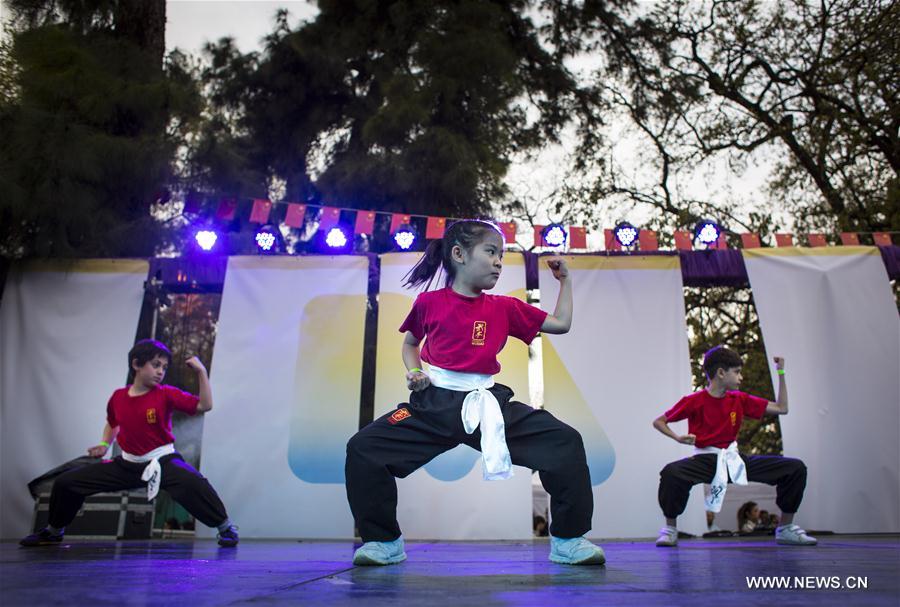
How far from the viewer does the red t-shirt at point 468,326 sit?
282 cm

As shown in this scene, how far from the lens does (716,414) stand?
14.7 feet

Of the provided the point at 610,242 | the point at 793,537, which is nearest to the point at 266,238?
the point at 610,242

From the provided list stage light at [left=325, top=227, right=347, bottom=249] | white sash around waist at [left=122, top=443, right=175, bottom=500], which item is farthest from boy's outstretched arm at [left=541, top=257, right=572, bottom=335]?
stage light at [left=325, top=227, right=347, bottom=249]

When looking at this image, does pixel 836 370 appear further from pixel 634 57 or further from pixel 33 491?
pixel 33 491

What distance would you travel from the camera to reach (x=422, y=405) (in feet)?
9.07

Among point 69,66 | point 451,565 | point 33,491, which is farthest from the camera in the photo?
point 69,66

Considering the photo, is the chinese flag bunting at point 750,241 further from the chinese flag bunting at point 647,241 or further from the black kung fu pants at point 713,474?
the black kung fu pants at point 713,474

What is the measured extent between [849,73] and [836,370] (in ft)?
11.9

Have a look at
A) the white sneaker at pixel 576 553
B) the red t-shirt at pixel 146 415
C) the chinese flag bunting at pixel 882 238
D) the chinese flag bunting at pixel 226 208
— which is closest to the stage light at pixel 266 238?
the chinese flag bunting at pixel 226 208

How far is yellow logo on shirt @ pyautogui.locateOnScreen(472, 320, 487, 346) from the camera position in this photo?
2842 millimetres

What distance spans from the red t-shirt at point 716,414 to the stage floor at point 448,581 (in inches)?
62.6

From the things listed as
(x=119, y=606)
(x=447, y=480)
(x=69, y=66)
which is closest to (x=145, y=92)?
(x=69, y=66)

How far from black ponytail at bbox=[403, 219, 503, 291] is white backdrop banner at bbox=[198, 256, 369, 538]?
8.36 feet

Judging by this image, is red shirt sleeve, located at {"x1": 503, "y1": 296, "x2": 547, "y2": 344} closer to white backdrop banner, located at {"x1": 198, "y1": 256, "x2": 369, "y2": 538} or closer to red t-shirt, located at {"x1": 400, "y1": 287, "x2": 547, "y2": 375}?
red t-shirt, located at {"x1": 400, "y1": 287, "x2": 547, "y2": 375}
